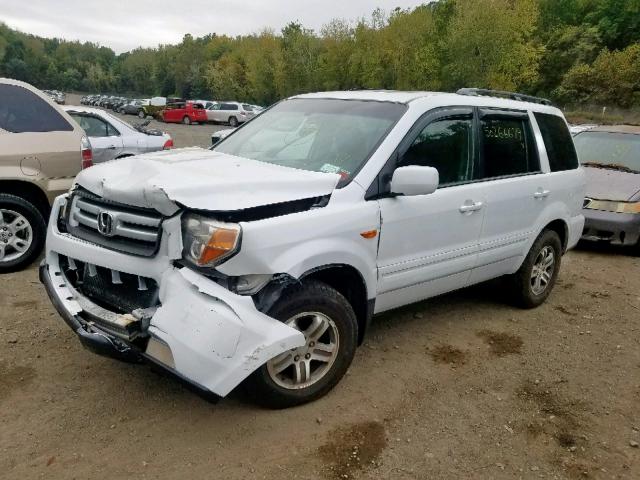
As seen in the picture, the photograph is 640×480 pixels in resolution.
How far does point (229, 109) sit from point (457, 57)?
52.3 feet

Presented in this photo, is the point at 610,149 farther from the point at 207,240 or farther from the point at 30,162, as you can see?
the point at 30,162

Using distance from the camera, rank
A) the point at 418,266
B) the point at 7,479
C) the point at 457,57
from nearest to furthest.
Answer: the point at 7,479
the point at 418,266
the point at 457,57

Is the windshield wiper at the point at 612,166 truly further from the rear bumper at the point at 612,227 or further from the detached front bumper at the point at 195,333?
the detached front bumper at the point at 195,333

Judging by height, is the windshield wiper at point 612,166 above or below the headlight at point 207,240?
below

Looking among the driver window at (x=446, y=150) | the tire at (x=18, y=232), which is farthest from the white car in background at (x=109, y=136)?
the driver window at (x=446, y=150)

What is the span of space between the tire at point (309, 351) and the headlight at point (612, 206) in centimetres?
548

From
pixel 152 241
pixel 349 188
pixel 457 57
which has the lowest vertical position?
pixel 152 241

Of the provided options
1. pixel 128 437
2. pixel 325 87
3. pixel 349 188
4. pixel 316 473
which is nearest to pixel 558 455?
pixel 316 473

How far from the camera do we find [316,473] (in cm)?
268

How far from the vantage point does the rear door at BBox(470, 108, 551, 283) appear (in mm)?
4223

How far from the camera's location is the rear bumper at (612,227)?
7133 mm

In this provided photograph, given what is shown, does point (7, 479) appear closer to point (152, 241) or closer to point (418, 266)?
point (152, 241)

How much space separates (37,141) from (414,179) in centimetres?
401

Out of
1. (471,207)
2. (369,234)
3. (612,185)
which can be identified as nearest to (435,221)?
(471,207)
